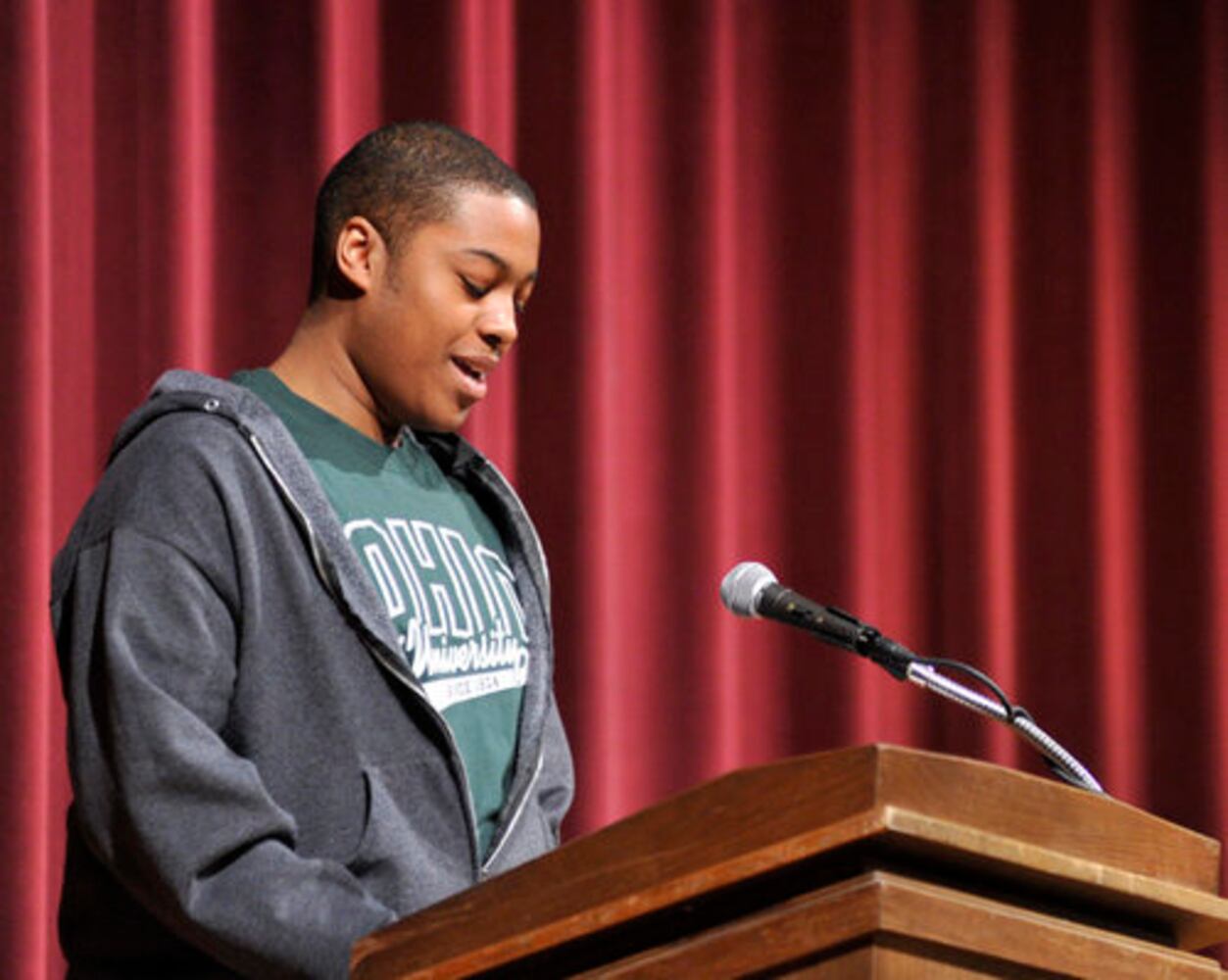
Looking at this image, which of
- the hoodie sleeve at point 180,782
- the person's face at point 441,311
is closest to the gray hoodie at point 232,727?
the hoodie sleeve at point 180,782

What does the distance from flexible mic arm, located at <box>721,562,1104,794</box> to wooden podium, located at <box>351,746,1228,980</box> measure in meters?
0.32

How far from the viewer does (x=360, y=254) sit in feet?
4.71

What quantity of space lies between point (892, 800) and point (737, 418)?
1621 mm

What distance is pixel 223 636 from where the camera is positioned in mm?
1162

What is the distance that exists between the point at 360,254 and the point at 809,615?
462mm

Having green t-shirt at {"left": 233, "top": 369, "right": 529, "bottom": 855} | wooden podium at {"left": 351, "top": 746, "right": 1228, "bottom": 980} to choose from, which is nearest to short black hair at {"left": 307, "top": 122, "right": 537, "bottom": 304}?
green t-shirt at {"left": 233, "top": 369, "right": 529, "bottom": 855}

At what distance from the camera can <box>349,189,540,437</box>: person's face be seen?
1412 millimetres

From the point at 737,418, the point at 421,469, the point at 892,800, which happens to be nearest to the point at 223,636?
the point at 421,469

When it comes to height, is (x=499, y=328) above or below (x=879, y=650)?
above

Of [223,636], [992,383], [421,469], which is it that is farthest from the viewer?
[992,383]

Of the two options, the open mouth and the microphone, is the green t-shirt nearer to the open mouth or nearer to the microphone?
the open mouth

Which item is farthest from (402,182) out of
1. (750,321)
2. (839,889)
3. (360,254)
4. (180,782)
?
(750,321)

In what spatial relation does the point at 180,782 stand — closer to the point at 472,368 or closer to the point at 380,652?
the point at 380,652

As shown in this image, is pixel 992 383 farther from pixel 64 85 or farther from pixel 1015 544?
pixel 64 85
